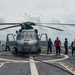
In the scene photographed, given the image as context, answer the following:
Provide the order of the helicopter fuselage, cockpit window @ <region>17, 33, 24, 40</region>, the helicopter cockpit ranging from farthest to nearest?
cockpit window @ <region>17, 33, 24, 40</region>, the helicopter cockpit, the helicopter fuselage

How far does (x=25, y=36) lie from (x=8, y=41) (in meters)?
3.91

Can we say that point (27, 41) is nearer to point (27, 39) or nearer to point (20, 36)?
point (27, 39)

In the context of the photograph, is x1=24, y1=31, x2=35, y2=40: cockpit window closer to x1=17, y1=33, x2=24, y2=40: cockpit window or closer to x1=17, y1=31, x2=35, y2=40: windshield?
x1=17, y1=31, x2=35, y2=40: windshield

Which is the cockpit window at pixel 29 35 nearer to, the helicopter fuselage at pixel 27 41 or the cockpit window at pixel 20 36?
the helicopter fuselage at pixel 27 41

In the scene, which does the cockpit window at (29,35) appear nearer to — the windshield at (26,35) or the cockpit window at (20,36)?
the windshield at (26,35)

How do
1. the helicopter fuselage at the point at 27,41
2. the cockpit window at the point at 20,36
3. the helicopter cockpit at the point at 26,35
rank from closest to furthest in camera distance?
the helicopter fuselage at the point at 27,41, the helicopter cockpit at the point at 26,35, the cockpit window at the point at 20,36

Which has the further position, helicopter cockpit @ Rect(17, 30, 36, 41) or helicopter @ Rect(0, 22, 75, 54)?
helicopter cockpit @ Rect(17, 30, 36, 41)

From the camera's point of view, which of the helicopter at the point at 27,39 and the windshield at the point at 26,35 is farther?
the windshield at the point at 26,35

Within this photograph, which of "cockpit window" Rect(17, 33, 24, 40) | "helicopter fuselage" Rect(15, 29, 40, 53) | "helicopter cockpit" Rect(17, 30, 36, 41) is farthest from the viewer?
"cockpit window" Rect(17, 33, 24, 40)

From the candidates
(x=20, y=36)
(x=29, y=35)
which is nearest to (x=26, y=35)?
(x=29, y=35)

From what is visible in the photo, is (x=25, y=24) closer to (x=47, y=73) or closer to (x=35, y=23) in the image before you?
A: (x=35, y=23)

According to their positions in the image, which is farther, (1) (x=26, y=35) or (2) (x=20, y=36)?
(2) (x=20, y=36)

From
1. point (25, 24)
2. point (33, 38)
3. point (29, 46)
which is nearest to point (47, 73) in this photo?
point (29, 46)

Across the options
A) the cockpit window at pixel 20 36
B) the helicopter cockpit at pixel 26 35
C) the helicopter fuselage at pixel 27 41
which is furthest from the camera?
the cockpit window at pixel 20 36
